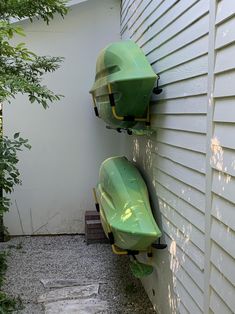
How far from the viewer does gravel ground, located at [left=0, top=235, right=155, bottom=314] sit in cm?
405

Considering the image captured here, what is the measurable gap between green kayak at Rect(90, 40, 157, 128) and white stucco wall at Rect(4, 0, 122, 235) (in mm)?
1800

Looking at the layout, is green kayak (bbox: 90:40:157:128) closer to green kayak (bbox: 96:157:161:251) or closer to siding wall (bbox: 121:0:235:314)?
siding wall (bbox: 121:0:235:314)

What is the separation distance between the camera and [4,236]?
611cm

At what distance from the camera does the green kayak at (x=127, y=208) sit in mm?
3320

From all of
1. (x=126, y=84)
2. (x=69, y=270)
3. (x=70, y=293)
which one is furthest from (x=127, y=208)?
(x=69, y=270)

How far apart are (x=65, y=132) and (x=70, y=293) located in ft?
8.75

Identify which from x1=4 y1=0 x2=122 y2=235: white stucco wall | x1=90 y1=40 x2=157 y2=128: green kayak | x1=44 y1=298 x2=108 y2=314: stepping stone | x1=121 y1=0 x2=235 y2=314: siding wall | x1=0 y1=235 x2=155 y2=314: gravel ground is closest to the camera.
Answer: x1=121 y1=0 x2=235 y2=314: siding wall

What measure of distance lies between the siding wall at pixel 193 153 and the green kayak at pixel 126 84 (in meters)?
0.12

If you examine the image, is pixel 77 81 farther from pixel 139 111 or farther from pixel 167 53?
pixel 167 53

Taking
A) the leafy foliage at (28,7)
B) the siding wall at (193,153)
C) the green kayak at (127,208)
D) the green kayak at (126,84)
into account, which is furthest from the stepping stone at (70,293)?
the leafy foliage at (28,7)

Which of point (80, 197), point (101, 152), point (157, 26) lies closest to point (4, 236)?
point (80, 197)

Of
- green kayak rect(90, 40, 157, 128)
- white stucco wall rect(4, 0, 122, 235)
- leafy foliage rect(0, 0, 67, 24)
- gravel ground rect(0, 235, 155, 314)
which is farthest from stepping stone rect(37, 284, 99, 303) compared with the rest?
leafy foliage rect(0, 0, 67, 24)

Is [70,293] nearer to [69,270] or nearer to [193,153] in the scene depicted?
[69,270]

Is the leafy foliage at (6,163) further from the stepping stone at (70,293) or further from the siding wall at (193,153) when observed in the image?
the siding wall at (193,153)
